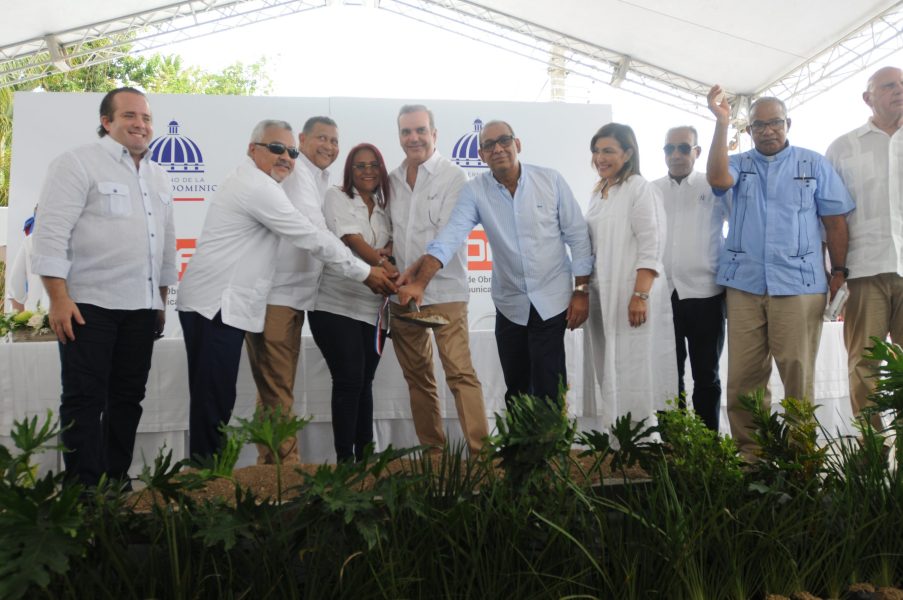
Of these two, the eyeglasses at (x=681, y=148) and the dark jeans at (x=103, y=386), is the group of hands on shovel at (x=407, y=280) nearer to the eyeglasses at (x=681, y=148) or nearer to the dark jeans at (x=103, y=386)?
the dark jeans at (x=103, y=386)

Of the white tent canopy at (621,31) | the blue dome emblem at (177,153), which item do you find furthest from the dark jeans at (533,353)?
the white tent canopy at (621,31)

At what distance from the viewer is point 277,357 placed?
3.31m

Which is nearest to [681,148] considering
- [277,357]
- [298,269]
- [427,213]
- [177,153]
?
[427,213]

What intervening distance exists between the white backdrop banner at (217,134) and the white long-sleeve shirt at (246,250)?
293 centimetres

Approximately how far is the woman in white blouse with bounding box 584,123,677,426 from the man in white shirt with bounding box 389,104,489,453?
1.82 ft

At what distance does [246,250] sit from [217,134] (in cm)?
349

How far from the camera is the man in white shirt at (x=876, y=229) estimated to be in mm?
3125

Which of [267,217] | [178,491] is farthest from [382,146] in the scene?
[178,491]

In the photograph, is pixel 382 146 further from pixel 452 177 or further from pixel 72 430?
pixel 72 430

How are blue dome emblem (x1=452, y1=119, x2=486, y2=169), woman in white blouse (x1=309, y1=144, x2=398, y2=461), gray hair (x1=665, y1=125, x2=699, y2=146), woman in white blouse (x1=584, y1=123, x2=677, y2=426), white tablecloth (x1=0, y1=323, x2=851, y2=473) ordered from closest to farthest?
woman in white blouse (x1=584, y1=123, x2=677, y2=426) < woman in white blouse (x1=309, y1=144, x2=398, y2=461) < white tablecloth (x1=0, y1=323, x2=851, y2=473) < gray hair (x1=665, y1=125, x2=699, y2=146) < blue dome emblem (x1=452, y1=119, x2=486, y2=169)

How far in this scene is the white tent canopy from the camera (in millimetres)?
7434

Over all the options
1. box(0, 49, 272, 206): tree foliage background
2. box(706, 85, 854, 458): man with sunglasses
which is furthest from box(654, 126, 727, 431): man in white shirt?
box(0, 49, 272, 206): tree foliage background

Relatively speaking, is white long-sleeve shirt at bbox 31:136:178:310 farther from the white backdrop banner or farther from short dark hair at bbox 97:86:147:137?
the white backdrop banner

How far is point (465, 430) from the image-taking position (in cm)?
315
